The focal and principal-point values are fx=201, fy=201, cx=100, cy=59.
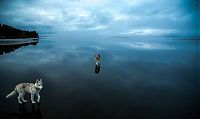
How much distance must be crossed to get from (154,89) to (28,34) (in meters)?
62.9

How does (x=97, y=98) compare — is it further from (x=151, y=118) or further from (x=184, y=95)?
(x=184, y=95)

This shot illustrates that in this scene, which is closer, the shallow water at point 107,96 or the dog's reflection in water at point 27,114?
the dog's reflection in water at point 27,114

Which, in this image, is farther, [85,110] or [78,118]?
[85,110]

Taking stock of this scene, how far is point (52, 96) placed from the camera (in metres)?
9.16

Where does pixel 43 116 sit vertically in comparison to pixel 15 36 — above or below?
below

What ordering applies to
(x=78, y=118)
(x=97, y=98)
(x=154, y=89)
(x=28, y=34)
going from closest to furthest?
1. (x=78, y=118)
2. (x=97, y=98)
3. (x=154, y=89)
4. (x=28, y=34)

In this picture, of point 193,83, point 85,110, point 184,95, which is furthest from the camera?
point 193,83

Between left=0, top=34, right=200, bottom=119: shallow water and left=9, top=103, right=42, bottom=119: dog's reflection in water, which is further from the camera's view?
left=0, top=34, right=200, bottom=119: shallow water

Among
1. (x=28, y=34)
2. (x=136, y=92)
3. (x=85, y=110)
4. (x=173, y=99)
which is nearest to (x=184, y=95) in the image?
(x=173, y=99)

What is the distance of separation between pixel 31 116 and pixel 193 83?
362 inches

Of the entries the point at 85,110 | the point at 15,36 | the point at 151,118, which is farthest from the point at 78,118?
the point at 15,36

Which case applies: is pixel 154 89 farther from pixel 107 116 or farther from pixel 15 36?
pixel 15 36

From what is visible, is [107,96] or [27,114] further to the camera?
[107,96]

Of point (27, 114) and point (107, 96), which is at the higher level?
point (107, 96)
